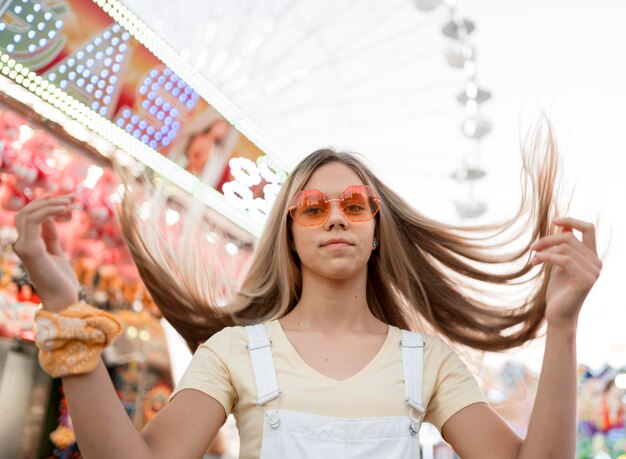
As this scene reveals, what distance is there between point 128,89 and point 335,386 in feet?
16.6

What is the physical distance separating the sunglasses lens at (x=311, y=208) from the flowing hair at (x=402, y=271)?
0.41 feet

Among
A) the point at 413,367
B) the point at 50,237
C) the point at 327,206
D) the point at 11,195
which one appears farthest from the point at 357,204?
the point at 11,195

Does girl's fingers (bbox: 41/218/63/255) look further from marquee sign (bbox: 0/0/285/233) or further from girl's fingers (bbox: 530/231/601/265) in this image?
marquee sign (bbox: 0/0/285/233)

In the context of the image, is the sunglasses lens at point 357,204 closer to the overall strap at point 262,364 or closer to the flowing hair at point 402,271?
the flowing hair at point 402,271

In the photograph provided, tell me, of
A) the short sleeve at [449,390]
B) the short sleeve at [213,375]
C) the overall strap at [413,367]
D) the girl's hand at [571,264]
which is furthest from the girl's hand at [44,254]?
the girl's hand at [571,264]

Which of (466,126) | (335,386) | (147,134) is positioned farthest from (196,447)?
(466,126)

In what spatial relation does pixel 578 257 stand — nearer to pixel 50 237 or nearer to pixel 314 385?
pixel 314 385

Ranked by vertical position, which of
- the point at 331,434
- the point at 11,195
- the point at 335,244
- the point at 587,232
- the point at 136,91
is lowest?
the point at 331,434

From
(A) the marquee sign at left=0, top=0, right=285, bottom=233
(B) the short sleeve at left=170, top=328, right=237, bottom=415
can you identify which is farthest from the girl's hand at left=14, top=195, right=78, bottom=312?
(A) the marquee sign at left=0, top=0, right=285, bottom=233

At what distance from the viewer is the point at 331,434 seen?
6.11 ft

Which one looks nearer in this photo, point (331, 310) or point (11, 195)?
point (331, 310)

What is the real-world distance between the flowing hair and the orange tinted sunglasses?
13cm

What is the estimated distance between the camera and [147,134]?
6891mm

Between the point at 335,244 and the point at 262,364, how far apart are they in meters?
0.39
